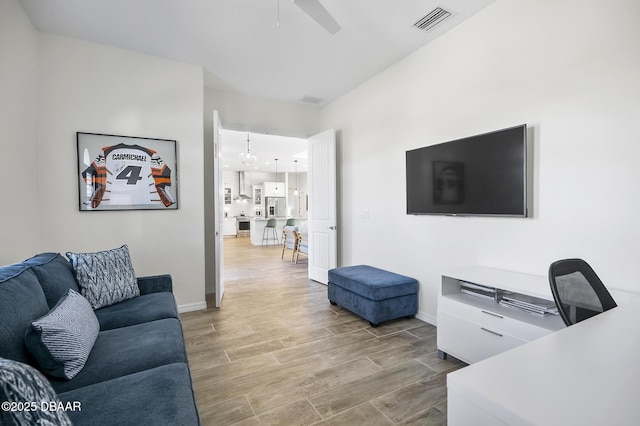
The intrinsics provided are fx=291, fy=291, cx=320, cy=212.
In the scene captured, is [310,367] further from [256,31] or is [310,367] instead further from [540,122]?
[256,31]

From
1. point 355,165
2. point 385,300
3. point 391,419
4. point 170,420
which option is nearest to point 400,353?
point 385,300

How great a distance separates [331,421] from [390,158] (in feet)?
9.23

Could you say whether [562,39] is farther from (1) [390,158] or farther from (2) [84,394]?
(2) [84,394]

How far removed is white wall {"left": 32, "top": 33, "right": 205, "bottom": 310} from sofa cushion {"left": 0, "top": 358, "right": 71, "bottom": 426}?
2648mm

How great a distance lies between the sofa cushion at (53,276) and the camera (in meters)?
1.65

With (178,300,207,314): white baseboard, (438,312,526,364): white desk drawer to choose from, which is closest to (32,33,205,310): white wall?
(178,300,207,314): white baseboard

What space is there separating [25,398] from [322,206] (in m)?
4.24

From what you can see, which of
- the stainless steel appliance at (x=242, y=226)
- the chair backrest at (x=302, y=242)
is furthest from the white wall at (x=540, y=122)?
the stainless steel appliance at (x=242, y=226)

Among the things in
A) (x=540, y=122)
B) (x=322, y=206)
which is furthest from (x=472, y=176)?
(x=322, y=206)

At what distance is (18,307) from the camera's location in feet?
4.13

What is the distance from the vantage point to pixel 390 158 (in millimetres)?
3615

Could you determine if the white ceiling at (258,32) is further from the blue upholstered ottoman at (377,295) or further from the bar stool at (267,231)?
the bar stool at (267,231)

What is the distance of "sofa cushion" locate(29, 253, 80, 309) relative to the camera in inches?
65.1

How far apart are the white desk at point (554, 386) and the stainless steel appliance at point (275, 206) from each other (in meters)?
12.5
